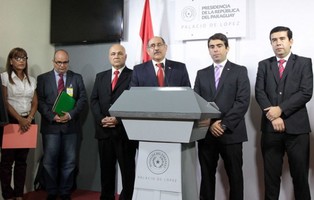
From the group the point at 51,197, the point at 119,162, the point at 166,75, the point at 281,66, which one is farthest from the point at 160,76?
the point at 51,197

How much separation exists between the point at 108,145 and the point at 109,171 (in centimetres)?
26

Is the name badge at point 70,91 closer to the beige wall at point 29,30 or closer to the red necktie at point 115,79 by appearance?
the red necktie at point 115,79

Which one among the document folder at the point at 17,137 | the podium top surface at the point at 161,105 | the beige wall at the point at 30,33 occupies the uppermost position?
the beige wall at the point at 30,33

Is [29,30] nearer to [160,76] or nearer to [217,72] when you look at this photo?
[160,76]

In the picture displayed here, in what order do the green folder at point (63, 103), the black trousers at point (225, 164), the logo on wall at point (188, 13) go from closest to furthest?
the black trousers at point (225, 164) < the green folder at point (63, 103) < the logo on wall at point (188, 13)

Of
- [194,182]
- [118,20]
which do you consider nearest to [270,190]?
[194,182]

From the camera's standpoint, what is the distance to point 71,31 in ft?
13.0

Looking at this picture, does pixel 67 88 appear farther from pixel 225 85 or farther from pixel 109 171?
pixel 225 85

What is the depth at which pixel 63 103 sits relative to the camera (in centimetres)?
312

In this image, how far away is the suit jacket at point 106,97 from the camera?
302 cm

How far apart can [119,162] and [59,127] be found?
76 centimetres

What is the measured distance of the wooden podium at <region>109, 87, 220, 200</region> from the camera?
4.83 ft

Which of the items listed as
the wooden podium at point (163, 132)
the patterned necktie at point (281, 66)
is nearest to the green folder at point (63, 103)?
the wooden podium at point (163, 132)

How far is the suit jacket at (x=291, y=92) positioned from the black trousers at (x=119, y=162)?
1.28m
